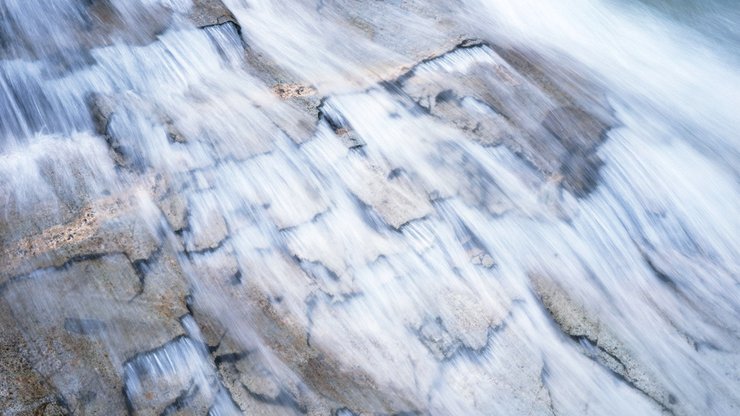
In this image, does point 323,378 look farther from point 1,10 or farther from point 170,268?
point 1,10

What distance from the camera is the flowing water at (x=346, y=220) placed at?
297 cm

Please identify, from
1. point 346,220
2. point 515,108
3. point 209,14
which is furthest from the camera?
point 515,108

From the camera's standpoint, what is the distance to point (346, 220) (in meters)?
3.55

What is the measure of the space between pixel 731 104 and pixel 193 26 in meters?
4.16

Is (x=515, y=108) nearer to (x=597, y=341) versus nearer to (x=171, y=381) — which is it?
(x=597, y=341)

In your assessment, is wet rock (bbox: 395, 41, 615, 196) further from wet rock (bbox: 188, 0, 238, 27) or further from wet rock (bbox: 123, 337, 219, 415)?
wet rock (bbox: 123, 337, 219, 415)

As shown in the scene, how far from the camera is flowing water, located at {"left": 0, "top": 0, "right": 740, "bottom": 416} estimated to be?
117 inches

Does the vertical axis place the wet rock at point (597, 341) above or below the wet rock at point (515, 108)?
below

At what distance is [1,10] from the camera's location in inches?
148

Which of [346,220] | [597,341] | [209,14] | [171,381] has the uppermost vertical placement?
[209,14]

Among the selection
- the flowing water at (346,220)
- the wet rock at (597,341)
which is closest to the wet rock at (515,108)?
the flowing water at (346,220)

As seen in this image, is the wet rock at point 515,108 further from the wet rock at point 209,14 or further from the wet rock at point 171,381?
the wet rock at point 171,381

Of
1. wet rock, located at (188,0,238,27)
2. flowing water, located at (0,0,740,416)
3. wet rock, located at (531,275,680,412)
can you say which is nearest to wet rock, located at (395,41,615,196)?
flowing water, located at (0,0,740,416)

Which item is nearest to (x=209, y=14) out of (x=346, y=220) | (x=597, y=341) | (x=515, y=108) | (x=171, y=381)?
(x=346, y=220)
